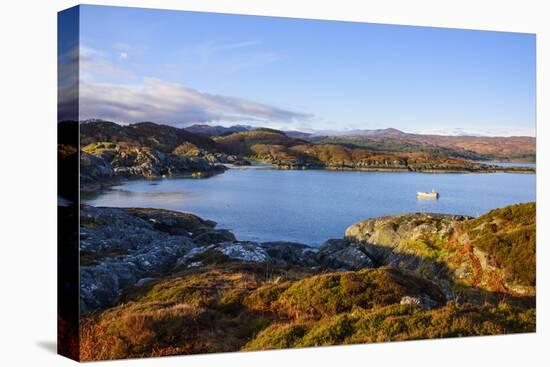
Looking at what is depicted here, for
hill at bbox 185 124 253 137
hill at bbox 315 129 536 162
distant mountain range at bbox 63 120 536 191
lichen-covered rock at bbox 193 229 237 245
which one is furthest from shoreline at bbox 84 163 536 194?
lichen-covered rock at bbox 193 229 237 245

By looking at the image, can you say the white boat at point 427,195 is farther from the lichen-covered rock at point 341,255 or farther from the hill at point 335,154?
the lichen-covered rock at point 341,255

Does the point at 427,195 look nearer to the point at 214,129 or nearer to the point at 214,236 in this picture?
the point at 214,236

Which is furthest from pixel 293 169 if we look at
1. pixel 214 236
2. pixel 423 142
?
pixel 423 142

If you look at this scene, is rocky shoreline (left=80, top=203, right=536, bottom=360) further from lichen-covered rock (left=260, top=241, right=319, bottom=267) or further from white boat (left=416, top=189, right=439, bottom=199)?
white boat (left=416, top=189, right=439, bottom=199)

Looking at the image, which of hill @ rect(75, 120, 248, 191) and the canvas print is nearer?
the canvas print

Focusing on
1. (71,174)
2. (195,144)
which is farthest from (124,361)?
(195,144)

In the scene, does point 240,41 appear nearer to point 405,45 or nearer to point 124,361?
point 405,45
